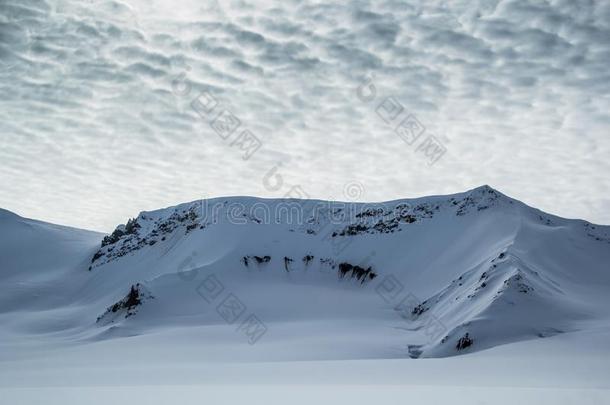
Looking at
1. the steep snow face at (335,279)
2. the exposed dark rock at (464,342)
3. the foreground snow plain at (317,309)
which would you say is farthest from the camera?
the steep snow face at (335,279)

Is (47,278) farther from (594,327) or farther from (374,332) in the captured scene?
(594,327)

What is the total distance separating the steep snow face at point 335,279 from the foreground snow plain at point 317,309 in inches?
9.8

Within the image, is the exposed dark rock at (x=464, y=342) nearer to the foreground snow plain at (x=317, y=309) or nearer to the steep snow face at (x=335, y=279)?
the steep snow face at (x=335, y=279)

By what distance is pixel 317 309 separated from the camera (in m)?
65.6

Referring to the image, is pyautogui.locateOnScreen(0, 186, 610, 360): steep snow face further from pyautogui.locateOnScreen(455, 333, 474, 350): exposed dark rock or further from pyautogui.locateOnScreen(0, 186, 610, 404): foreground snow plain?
pyautogui.locateOnScreen(0, 186, 610, 404): foreground snow plain

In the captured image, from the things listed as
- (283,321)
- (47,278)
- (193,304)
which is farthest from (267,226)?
(47,278)

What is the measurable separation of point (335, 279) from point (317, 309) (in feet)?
38.7

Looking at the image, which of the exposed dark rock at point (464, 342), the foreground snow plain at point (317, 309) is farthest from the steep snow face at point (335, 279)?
the foreground snow plain at point (317, 309)

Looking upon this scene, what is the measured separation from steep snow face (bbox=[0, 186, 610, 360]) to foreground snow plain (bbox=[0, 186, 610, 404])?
248 millimetres

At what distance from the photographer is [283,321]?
61594 millimetres

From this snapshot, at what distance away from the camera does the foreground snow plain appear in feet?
66.8

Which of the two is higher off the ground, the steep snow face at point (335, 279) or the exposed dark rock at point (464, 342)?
the steep snow face at point (335, 279)

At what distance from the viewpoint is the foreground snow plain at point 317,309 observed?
20375 millimetres

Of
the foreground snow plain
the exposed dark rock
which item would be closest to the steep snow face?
the exposed dark rock
